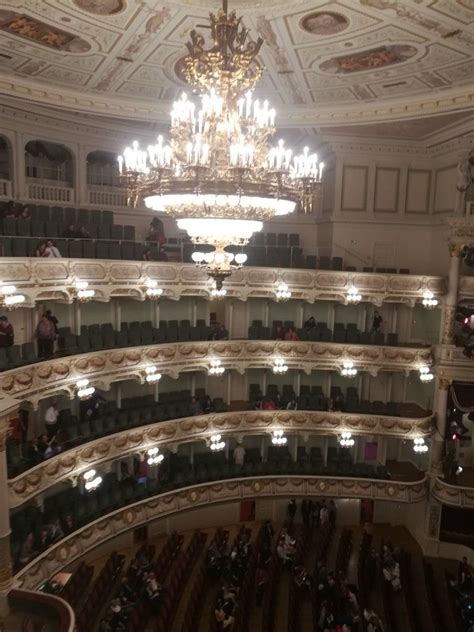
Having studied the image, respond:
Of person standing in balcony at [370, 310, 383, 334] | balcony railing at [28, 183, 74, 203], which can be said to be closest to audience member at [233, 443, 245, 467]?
person standing in balcony at [370, 310, 383, 334]

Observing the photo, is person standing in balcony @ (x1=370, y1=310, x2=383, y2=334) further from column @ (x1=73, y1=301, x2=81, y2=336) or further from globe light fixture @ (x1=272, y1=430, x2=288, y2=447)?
column @ (x1=73, y1=301, x2=81, y2=336)

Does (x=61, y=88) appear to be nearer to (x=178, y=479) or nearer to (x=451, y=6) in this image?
(x=451, y=6)

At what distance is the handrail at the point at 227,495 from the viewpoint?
14348 millimetres

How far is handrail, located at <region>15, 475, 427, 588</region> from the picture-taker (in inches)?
565

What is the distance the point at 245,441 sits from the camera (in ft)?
68.5

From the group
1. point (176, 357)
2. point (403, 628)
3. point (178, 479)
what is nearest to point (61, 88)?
point (176, 357)

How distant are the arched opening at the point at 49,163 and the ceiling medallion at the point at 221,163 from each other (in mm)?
11941

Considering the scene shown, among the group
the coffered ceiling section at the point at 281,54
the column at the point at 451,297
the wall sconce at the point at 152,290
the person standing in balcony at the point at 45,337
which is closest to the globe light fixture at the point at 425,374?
the column at the point at 451,297

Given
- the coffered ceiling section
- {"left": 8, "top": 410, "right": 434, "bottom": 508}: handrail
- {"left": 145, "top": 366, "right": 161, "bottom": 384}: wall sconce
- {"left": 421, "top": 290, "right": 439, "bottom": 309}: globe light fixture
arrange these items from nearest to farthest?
the coffered ceiling section < {"left": 8, "top": 410, "right": 434, "bottom": 508}: handrail < {"left": 145, "top": 366, "right": 161, "bottom": 384}: wall sconce < {"left": 421, "top": 290, "right": 439, "bottom": 309}: globe light fixture

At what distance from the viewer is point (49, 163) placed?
61.9ft

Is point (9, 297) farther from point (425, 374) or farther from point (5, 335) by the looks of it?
point (425, 374)

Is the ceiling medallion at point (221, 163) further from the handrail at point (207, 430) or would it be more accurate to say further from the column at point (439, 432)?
the column at point (439, 432)

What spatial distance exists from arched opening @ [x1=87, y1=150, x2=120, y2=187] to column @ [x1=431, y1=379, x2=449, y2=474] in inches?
558

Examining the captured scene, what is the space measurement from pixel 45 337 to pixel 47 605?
694 centimetres
